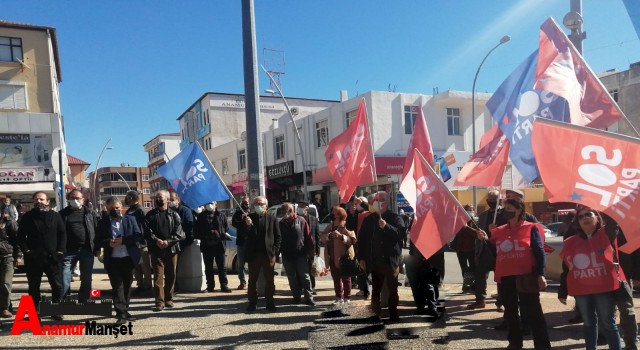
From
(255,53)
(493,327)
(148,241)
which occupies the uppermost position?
(255,53)

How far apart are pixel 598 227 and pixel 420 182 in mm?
1984

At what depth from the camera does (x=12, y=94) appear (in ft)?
95.0

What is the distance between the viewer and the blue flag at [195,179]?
7.38 metres

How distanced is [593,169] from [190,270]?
6.68m

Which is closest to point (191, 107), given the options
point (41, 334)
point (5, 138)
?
point (5, 138)

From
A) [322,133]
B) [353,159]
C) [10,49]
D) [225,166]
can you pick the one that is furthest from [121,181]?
[353,159]

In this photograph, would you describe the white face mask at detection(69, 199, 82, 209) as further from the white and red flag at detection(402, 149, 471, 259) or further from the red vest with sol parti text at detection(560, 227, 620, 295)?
the red vest with sol parti text at detection(560, 227, 620, 295)

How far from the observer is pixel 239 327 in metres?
5.93

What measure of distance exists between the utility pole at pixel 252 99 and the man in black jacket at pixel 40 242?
3.59m

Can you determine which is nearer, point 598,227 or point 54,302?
point 598,227

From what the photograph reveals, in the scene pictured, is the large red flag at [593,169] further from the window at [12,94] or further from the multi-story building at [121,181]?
the multi-story building at [121,181]

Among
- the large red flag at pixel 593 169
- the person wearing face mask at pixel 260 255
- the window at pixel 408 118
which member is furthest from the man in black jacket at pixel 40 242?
the window at pixel 408 118

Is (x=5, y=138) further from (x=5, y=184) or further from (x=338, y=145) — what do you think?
(x=338, y=145)

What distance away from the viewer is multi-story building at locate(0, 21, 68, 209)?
28.9m
